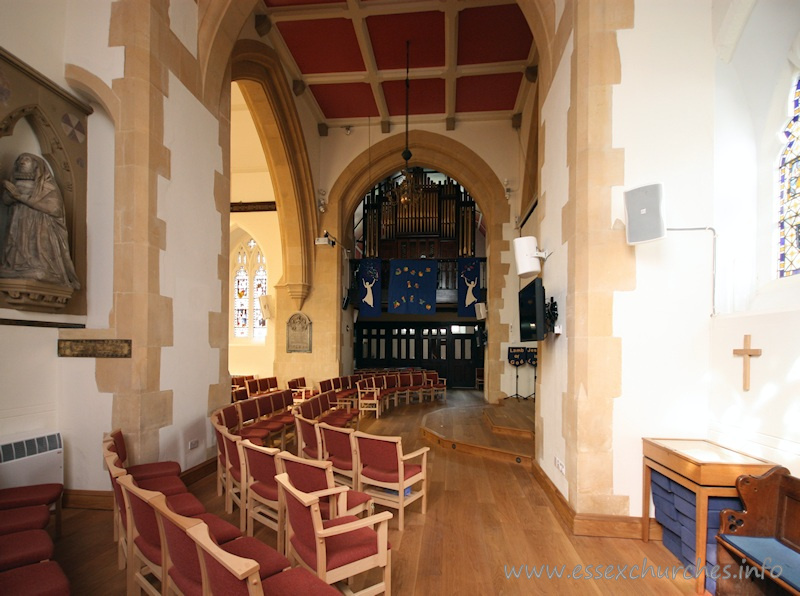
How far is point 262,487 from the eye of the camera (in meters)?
2.80

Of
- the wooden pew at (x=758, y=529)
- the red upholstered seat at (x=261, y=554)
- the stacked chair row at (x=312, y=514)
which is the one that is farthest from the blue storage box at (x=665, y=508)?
the red upholstered seat at (x=261, y=554)

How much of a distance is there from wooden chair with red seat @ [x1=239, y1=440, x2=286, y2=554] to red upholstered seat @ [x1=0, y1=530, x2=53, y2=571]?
1062 mm

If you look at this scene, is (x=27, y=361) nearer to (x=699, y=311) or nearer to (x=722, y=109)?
(x=699, y=311)

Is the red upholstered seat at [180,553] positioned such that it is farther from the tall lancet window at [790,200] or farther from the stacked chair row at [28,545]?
the tall lancet window at [790,200]

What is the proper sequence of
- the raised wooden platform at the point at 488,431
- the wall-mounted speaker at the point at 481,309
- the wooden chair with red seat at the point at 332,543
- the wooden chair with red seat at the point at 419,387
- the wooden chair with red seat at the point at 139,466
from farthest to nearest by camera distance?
the wall-mounted speaker at the point at 481,309
the wooden chair with red seat at the point at 419,387
the raised wooden platform at the point at 488,431
the wooden chair with red seat at the point at 139,466
the wooden chair with red seat at the point at 332,543

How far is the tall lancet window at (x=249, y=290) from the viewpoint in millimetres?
10883

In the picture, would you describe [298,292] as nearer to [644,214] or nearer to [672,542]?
[644,214]

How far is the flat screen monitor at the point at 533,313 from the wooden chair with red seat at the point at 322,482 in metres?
2.02

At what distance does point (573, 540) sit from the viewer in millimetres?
2846

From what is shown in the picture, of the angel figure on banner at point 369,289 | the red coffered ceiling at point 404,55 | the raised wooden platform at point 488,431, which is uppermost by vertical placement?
the red coffered ceiling at point 404,55

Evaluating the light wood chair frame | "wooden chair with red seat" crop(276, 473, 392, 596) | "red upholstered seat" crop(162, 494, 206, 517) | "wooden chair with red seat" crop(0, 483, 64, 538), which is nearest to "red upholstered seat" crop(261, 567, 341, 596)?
"wooden chair with red seat" crop(276, 473, 392, 596)

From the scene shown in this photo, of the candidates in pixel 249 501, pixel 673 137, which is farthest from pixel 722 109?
pixel 249 501

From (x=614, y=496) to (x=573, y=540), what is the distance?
0.44m

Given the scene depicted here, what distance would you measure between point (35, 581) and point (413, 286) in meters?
8.78
